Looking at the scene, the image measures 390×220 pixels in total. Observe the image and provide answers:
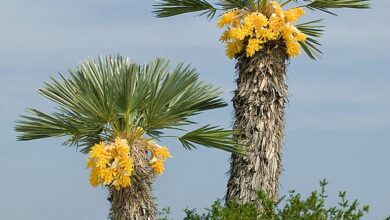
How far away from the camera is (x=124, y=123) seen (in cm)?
1348

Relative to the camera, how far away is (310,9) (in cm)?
1536

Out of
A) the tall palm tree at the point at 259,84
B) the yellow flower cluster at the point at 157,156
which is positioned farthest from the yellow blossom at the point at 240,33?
the yellow flower cluster at the point at 157,156

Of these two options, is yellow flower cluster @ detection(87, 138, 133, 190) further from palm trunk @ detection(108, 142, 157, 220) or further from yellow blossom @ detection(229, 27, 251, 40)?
yellow blossom @ detection(229, 27, 251, 40)

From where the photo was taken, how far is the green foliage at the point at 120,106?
13.3 meters

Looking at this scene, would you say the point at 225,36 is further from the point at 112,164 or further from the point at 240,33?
the point at 112,164

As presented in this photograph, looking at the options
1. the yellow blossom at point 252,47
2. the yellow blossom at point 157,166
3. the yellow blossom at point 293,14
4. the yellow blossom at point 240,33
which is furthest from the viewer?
the yellow blossom at point 293,14

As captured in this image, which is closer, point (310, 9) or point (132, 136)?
point (132, 136)

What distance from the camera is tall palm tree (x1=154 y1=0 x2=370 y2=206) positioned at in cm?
1398

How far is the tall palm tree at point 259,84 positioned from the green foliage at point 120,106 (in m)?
0.48

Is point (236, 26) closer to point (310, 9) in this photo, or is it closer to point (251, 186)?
point (310, 9)

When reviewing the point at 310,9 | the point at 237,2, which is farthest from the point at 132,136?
the point at 310,9

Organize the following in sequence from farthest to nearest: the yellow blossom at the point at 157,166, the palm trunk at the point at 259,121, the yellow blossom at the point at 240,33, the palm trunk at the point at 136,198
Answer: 1. the yellow blossom at the point at 240,33
2. the palm trunk at the point at 259,121
3. the yellow blossom at the point at 157,166
4. the palm trunk at the point at 136,198

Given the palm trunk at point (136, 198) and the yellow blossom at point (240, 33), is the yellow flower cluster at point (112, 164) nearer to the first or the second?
the palm trunk at point (136, 198)

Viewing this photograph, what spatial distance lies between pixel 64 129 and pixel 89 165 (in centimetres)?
77
